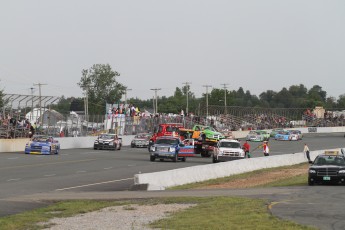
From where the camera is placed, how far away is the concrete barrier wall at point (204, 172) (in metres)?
28.9

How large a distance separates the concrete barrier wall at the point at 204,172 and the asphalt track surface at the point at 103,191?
3.47 feet

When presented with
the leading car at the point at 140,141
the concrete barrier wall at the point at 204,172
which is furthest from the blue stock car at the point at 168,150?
the leading car at the point at 140,141

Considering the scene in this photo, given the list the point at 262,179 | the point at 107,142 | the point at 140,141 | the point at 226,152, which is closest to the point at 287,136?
the point at 140,141

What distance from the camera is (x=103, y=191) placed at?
27.3 meters

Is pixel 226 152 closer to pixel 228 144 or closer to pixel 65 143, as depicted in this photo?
pixel 228 144

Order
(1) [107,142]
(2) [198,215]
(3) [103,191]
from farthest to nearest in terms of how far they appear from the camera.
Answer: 1. (1) [107,142]
2. (3) [103,191]
3. (2) [198,215]

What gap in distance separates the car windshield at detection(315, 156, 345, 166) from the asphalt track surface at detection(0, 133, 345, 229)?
6.12ft

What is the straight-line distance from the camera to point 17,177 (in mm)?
32031

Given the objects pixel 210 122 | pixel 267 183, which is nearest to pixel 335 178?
pixel 267 183

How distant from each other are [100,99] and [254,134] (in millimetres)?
86929

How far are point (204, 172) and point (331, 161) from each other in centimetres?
740

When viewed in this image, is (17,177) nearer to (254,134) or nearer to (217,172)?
(217,172)

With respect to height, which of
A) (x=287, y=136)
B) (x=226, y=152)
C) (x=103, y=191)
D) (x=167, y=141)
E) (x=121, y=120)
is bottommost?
(x=103, y=191)

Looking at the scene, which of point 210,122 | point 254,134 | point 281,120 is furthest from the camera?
point 281,120
